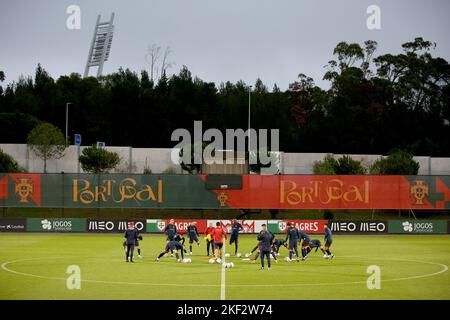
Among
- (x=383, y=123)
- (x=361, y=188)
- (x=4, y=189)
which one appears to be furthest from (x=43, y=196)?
(x=383, y=123)

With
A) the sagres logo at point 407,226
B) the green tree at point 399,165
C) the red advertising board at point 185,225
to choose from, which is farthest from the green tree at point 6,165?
the sagres logo at point 407,226

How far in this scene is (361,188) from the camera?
57844 mm

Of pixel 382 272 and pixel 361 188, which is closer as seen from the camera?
pixel 382 272

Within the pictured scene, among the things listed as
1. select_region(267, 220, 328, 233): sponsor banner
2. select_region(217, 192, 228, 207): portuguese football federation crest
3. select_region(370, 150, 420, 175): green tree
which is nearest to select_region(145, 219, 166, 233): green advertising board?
select_region(217, 192, 228, 207): portuguese football federation crest

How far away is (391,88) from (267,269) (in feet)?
232

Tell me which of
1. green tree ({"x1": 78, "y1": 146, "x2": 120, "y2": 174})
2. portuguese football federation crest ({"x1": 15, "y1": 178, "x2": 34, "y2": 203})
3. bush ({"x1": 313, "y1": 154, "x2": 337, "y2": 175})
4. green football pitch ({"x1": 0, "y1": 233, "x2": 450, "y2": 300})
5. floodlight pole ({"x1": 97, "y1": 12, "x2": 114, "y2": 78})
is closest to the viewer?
green football pitch ({"x1": 0, "y1": 233, "x2": 450, "y2": 300})

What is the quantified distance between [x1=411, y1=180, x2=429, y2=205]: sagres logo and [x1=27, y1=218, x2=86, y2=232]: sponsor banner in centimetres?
2846

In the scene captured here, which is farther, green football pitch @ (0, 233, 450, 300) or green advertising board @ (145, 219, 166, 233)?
green advertising board @ (145, 219, 166, 233)

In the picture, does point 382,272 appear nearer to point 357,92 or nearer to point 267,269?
point 267,269

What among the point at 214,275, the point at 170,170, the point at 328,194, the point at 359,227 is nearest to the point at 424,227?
the point at 359,227

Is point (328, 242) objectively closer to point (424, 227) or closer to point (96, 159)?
point (424, 227)

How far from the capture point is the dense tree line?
96750 mm

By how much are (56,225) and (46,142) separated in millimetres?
24854

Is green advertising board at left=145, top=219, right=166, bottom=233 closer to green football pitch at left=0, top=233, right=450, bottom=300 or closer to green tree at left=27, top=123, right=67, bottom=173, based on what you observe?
green football pitch at left=0, top=233, right=450, bottom=300
